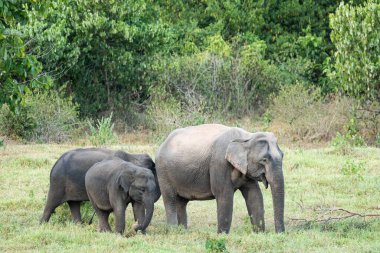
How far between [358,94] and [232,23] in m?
10.9

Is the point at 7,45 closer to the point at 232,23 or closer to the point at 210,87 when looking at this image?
the point at 210,87

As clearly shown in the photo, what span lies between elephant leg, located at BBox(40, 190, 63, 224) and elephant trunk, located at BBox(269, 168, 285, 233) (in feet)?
9.60

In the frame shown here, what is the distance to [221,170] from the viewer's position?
38.9 ft

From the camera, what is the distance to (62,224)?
40.1ft

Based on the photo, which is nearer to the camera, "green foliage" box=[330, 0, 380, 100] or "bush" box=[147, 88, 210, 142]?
"green foliage" box=[330, 0, 380, 100]

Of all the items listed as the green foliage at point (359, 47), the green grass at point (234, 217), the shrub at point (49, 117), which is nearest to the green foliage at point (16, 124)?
the shrub at point (49, 117)

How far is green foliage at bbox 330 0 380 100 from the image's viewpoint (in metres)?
21.9

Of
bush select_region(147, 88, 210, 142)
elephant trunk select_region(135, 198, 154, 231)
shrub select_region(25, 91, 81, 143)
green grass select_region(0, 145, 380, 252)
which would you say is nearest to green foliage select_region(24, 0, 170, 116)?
shrub select_region(25, 91, 81, 143)

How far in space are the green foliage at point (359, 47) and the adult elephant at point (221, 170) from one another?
9.92m

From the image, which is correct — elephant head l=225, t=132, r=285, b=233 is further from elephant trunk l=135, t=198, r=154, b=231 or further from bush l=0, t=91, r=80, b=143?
bush l=0, t=91, r=80, b=143

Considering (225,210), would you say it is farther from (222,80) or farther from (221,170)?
(222,80)

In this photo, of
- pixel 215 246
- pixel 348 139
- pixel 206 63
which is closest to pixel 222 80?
pixel 206 63

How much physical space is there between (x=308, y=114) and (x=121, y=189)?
14.3 m

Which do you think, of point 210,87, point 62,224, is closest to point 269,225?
point 62,224
